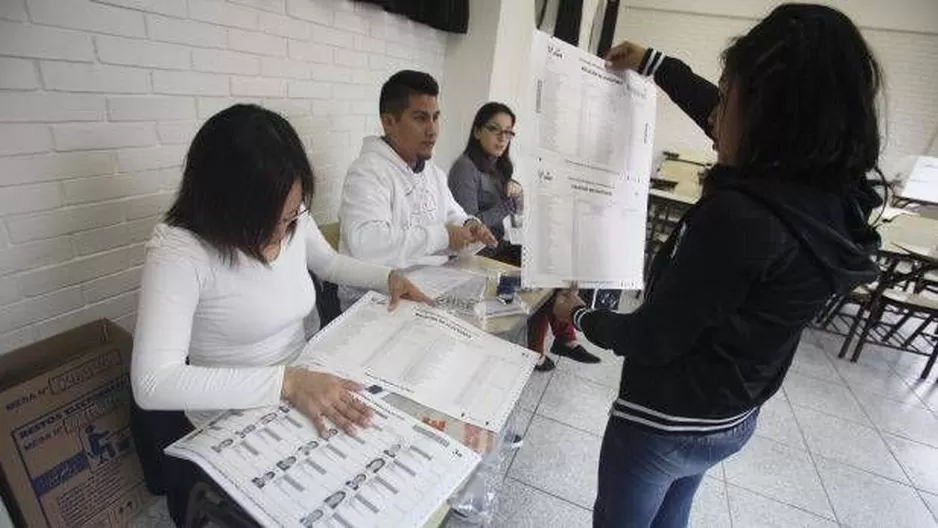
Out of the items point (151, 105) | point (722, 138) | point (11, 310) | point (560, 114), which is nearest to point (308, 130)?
point (151, 105)

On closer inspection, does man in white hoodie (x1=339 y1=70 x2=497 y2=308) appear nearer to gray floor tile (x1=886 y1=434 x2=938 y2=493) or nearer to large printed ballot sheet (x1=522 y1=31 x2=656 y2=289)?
large printed ballot sheet (x1=522 y1=31 x2=656 y2=289)

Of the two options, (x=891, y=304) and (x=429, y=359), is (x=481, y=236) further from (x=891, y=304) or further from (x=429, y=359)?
(x=891, y=304)

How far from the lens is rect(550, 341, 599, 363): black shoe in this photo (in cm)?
265

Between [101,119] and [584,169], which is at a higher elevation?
[101,119]

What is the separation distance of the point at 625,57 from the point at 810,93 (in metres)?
0.53

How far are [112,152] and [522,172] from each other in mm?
1090

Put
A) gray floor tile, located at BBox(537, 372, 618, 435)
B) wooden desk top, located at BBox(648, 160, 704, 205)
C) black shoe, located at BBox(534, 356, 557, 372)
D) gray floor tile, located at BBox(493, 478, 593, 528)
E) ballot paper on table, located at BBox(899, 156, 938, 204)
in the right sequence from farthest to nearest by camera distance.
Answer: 1. ballot paper on table, located at BBox(899, 156, 938, 204)
2. wooden desk top, located at BBox(648, 160, 704, 205)
3. black shoe, located at BBox(534, 356, 557, 372)
4. gray floor tile, located at BBox(537, 372, 618, 435)
5. gray floor tile, located at BBox(493, 478, 593, 528)

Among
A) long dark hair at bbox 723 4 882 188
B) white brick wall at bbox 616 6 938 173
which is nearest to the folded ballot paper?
long dark hair at bbox 723 4 882 188

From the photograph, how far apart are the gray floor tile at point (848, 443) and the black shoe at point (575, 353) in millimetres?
1130

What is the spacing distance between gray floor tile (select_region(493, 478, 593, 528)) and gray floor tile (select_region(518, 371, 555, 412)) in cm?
49

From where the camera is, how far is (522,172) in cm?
108

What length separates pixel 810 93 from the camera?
2.12 ft

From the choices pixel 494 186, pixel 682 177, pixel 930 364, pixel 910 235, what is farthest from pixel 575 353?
pixel 682 177

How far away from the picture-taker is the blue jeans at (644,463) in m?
0.92
